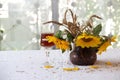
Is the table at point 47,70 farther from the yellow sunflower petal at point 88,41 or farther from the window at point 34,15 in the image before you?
the window at point 34,15

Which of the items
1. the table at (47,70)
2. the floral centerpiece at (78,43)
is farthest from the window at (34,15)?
the floral centerpiece at (78,43)

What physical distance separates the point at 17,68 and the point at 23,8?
6.32 feet

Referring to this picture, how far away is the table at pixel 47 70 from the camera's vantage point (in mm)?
1321

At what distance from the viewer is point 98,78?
130 centimetres

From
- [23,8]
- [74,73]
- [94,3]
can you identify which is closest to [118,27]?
[94,3]

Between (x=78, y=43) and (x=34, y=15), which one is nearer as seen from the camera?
(x=78, y=43)

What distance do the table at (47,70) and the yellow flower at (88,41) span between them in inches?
5.3

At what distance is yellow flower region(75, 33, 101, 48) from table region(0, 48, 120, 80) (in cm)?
13

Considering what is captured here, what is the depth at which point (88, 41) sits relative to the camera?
143 centimetres

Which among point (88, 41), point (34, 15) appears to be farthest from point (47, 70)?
point (34, 15)

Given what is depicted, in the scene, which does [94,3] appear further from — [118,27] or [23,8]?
[23,8]

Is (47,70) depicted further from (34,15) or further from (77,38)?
(34,15)

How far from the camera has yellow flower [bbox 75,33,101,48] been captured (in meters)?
1.42

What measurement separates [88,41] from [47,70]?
26cm
